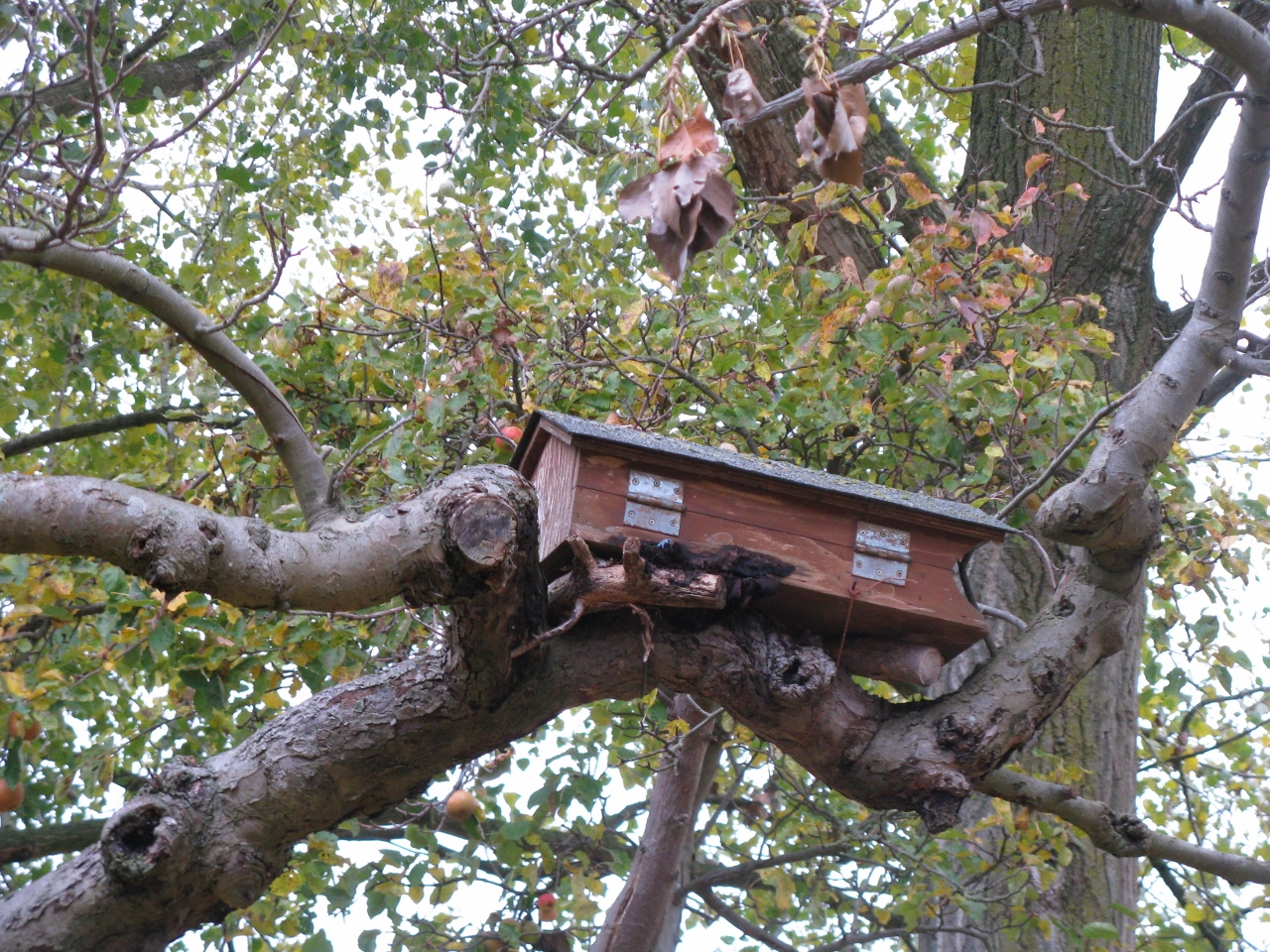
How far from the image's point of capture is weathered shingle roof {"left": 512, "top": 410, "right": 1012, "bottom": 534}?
1.96 metres

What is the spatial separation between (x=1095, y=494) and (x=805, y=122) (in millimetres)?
1194

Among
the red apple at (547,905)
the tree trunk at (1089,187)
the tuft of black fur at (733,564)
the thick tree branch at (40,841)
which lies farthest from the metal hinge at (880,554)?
the thick tree branch at (40,841)

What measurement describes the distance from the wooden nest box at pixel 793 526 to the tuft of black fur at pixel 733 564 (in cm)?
2

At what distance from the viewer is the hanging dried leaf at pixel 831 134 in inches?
45.6

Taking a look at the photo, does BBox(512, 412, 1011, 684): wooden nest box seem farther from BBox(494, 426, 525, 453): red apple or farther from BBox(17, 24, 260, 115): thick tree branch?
BBox(17, 24, 260, 115): thick tree branch

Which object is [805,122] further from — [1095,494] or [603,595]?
[1095,494]

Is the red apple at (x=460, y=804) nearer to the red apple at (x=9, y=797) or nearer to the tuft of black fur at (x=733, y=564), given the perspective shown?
the red apple at (x=9, y=797)

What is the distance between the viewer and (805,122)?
3.95 ft

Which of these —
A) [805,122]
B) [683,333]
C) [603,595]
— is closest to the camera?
[805,122]

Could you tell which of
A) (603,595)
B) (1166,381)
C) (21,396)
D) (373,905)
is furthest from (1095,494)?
(21,396)

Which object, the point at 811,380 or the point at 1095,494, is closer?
the point at 1095,494

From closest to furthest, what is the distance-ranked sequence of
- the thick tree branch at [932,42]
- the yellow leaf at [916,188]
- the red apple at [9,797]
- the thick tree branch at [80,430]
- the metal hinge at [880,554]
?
1. the metal hinge at [880,554]
2. the thick tree branch at [932,42]
3. the yellow leaf at [916,188]
4. the red apple at [9,797]
5. the thick tree branch at [80,430]

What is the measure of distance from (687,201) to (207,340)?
1.44m

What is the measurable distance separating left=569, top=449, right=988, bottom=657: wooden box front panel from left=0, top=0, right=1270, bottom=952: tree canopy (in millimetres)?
127
